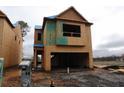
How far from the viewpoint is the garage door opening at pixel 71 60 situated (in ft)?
53.3

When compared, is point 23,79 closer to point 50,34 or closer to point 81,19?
point 50,34

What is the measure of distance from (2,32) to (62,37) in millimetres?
5605

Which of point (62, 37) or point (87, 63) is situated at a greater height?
point (62, 37)

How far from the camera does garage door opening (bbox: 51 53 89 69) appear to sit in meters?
16.3

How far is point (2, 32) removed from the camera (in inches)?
531

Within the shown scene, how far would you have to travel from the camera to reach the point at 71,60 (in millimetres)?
19234

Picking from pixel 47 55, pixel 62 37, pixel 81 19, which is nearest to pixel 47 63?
pixel 47 55

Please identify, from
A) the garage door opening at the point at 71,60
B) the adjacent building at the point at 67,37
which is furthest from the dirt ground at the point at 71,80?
the garage door opening at the point at 71,60

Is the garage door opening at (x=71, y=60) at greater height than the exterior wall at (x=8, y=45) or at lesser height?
lesser

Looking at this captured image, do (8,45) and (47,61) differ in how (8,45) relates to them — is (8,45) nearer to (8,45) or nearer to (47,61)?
(8,45)

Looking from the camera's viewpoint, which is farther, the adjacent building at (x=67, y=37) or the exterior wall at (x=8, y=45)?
the exterior wall at (x=8, y=45)

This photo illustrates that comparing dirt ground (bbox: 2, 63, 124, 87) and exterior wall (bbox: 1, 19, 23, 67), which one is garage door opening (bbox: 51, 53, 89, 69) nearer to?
exterior wall (bbox: 1, 19, 23, 67)

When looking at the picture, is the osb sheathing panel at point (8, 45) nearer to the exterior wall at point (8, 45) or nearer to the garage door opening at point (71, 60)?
the exterior wall at point (8, 45)

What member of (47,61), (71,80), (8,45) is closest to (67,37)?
(47,61)
